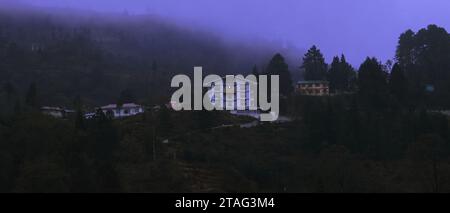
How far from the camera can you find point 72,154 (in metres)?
18.7

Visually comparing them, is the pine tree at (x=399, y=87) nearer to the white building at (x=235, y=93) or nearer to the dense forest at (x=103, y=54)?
the white building at (x=235, y=93)

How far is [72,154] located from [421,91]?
64.5ft

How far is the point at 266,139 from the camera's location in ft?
85.0

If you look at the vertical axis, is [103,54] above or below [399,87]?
above

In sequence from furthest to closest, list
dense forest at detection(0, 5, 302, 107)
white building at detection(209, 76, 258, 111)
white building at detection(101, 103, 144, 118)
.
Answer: dense forest at detection(0, 5, 302, 107)
white building at detection(101, 103, 144, 118)
white building at detection(209, 76, 258, 111)

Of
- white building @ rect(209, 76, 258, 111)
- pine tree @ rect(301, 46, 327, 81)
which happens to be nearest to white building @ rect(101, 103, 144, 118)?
white building @ rect(209, 76, 258, 111)

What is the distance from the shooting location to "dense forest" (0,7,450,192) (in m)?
17.7

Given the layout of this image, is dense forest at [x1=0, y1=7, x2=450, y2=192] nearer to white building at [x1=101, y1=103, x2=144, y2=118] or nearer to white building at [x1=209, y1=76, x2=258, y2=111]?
white building at [x1=101, y1=103, x2=144, y2=118]

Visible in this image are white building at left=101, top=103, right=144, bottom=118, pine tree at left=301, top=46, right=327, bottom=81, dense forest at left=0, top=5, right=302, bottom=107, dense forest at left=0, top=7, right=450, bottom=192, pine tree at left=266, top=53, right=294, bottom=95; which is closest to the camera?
dense forest at left=0, top=7, right=450, bottom=192

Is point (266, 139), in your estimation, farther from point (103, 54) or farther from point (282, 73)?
point (103, 54)

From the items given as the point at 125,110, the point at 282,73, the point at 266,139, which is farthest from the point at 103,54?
the point at 266,139

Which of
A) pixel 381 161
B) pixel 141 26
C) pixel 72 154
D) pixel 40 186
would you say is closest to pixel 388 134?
pixel 381 161

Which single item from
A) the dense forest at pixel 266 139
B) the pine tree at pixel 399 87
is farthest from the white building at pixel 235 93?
the pine tree at pixel 399 87
